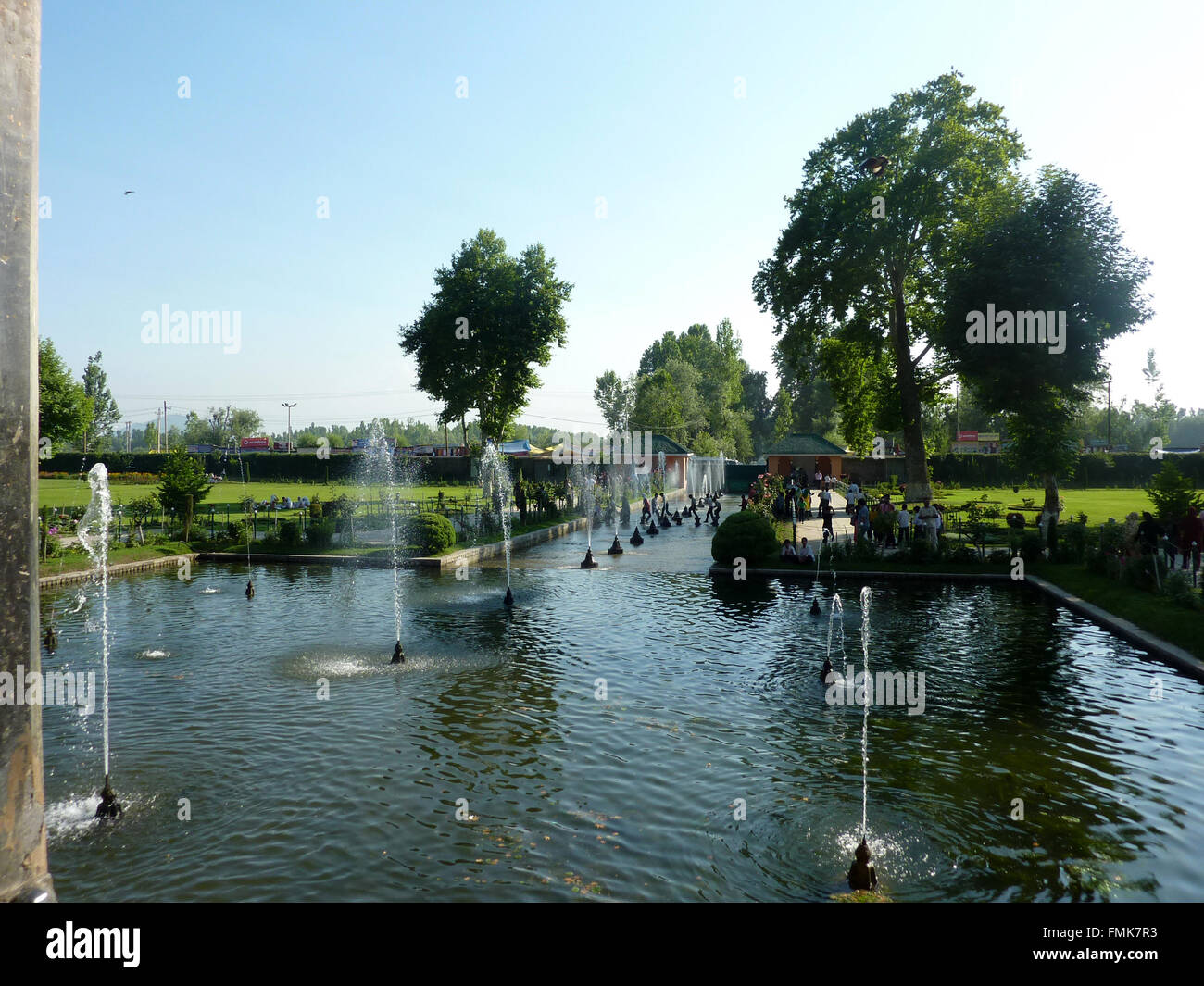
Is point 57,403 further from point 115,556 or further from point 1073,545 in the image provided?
point 1073,545

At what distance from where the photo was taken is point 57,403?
5219 cm

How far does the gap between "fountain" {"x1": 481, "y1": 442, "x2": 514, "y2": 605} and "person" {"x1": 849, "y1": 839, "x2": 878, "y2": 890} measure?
490 inches

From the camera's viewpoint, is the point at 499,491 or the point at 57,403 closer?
the point at 499,491

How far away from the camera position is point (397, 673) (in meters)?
12.3

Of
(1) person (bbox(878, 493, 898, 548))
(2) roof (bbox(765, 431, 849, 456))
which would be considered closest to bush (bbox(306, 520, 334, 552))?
(1) person (bbox(878, 493, 898, 548))

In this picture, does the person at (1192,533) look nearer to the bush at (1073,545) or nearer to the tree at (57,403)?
the bush at (1073,545)

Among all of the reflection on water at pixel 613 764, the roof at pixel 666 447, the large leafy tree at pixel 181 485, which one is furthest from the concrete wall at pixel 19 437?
the roof at pixel 666 447

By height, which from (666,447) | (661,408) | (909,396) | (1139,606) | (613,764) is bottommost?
(613,764)

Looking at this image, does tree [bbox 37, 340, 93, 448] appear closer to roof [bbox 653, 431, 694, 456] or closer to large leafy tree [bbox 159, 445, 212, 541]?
large leafy tree [bbox 159, 445, 212, 541]

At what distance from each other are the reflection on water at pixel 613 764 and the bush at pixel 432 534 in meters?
9.79

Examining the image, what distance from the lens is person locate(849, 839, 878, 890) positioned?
6094 millimetres

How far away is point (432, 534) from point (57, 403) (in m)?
40.7

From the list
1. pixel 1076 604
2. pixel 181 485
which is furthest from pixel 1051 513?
pixel 181 485

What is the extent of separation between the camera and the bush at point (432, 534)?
1017 inches
